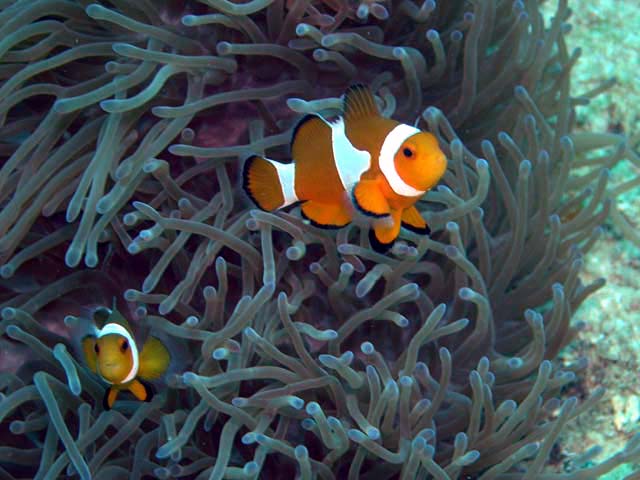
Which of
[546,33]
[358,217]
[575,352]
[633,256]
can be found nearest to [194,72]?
[358,217]

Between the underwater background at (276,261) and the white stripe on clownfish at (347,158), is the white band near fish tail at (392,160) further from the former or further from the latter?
the underwater background at (276,261)

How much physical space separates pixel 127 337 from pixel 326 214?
52 centimetres

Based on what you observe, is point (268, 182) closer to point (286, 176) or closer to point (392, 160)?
point (286, 176)

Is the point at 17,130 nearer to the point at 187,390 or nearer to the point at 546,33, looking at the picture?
the point at 187,390

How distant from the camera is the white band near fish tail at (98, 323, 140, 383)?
1.51m

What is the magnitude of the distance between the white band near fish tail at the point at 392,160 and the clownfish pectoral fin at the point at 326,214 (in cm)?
14

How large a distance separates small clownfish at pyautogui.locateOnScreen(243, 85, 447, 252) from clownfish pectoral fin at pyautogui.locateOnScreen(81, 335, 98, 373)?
49cm

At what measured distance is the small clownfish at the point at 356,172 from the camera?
1.22 meters

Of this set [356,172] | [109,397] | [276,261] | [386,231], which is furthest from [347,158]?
[109,397]

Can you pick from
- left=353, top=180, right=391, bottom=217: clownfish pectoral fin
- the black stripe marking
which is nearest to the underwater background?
the black stripe marking

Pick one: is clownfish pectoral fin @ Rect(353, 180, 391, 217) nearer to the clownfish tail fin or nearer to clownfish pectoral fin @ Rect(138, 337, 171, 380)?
the clownfish tail fin

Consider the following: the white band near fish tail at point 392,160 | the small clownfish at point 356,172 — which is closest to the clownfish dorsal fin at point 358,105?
the small clownfish at point 356,172

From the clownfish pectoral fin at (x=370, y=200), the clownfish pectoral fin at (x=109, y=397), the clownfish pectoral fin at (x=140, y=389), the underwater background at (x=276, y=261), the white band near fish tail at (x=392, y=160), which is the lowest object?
the clownfish pectoral fin at (x=109, y=397)

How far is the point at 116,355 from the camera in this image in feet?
4.85
